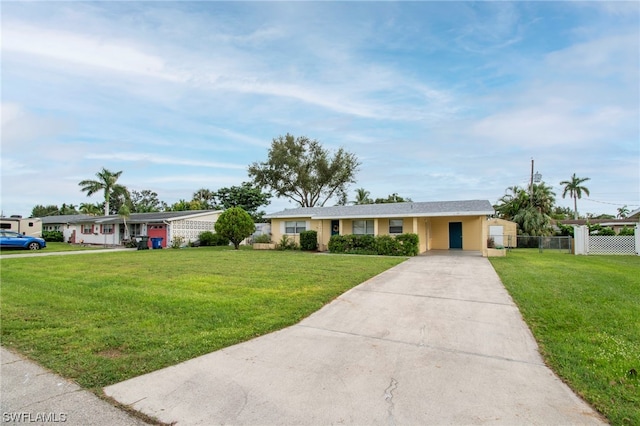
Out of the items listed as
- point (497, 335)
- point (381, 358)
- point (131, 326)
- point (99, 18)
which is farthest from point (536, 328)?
point (99, 18)

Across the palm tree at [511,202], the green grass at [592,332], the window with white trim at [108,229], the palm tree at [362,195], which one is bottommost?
the green grass at [592,332]

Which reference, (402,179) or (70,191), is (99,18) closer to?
(402,179)

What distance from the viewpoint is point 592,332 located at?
15.2 feet

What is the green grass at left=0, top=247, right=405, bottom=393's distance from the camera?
386 cm

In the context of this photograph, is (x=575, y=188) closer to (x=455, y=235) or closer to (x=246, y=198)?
(x=455, y=235)

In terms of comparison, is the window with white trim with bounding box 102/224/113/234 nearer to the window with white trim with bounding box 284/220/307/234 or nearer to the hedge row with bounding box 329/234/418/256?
the window with white trim with bounding box 284/220/307/234

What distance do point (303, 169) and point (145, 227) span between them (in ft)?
60.4

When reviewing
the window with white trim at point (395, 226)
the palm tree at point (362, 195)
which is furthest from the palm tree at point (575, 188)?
the window with white trim at point (395, 226)

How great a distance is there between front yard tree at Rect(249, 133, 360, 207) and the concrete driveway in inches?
1377

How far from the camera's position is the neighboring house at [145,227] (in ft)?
88.7

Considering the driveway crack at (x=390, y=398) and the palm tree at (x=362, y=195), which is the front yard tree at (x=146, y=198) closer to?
the palm tree at (x=362, y=195)

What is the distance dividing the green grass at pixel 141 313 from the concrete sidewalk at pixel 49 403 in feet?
0.49

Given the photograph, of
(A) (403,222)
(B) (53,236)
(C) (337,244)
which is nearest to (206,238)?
(C) (337,244)

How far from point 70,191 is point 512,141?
46.1 m
